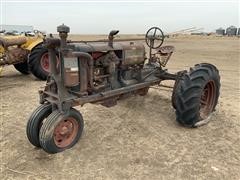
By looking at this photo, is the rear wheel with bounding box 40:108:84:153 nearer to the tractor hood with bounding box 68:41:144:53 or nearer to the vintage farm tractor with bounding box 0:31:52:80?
the tractor hood with bounding box 68:41:144:53

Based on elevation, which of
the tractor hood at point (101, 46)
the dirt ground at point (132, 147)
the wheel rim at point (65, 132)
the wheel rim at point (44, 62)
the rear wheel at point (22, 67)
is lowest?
the dirt ground at point (132, 147)

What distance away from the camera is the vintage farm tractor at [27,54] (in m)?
9.54

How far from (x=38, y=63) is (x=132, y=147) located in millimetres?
5457

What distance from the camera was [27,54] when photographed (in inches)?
399

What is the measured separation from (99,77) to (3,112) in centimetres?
232

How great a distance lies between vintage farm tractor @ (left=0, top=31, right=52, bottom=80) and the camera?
9.54m

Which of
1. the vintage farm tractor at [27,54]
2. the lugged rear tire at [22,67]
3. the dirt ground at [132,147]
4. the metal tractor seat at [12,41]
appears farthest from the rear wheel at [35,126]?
the lugged rear tire at [22,67]

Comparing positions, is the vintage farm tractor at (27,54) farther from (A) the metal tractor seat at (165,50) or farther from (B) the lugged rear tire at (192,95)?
(B) the lugged rear tire at (192,95)

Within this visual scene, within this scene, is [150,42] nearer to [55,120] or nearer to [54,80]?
[54,80]

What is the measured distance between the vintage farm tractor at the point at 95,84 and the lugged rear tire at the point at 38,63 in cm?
390

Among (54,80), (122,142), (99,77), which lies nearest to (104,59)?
(99,77)

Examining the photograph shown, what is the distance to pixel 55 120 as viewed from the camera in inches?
179

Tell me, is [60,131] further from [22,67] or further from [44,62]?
[22,67]

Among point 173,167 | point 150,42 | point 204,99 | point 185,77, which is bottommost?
point 173,167
